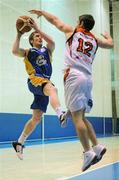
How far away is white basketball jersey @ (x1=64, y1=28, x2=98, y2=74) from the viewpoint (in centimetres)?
319

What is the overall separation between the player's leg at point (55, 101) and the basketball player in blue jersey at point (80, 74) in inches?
8.1

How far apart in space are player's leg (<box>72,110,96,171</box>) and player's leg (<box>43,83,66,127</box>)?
0.23m

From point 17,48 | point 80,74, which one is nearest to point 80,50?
point 80,74

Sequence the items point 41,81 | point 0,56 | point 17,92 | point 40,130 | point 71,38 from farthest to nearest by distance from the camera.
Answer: point 40,130 → point 17,92 → point 0,56 → point 41,81 → point 71,38

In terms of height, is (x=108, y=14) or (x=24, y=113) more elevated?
(x=108, y=14)

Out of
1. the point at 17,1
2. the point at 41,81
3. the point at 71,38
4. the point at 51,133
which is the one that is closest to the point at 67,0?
the point at 17,1

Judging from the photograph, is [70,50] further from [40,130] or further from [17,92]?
[40,130]

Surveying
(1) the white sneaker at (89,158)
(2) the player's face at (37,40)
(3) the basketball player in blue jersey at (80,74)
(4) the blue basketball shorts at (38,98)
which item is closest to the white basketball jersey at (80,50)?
(3) the basketball player in blue jersey at (80,74)

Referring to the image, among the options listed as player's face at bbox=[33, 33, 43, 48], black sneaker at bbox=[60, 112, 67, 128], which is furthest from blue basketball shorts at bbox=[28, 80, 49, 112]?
black sneaker at bbox=[60, 112, 67, 128]

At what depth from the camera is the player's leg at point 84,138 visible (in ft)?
9.91

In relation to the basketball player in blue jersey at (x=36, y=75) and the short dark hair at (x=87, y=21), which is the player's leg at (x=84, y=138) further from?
the basketball player in blue jersey at (x=36, y=75)

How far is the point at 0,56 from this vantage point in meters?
7.79

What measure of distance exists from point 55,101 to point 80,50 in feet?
2.29

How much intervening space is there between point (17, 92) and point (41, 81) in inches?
168
